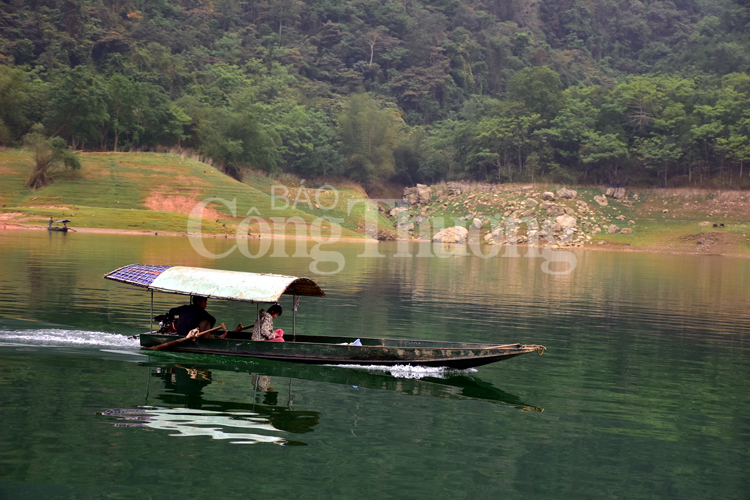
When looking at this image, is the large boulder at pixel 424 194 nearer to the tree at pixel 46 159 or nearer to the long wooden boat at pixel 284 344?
the tree at pixel 46 159

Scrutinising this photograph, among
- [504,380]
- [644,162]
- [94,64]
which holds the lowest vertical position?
[504,380]

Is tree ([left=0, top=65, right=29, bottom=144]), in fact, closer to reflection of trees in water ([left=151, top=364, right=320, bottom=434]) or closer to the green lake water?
the green lake water

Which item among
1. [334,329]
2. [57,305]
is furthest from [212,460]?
[57,305]

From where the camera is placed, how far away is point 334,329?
1118 inches

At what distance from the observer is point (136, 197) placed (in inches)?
3723

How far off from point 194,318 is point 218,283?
4.95ft

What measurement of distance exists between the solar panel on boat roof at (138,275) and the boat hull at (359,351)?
1.89 meters

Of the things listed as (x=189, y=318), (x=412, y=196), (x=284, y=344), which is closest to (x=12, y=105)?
(x=412, y=196)

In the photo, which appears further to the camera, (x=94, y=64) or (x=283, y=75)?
(x=283, y=75)

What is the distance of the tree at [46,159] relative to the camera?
91.2 meters

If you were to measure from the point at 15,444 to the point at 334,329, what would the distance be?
52.5 feet

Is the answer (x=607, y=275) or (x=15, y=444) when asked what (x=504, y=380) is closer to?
(x=15, y=444)

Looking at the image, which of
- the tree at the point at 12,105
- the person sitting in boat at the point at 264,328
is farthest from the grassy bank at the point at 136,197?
the person sitting in boat at the point at 264,328

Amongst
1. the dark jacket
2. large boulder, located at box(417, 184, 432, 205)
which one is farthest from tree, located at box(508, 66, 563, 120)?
the dark jacket
